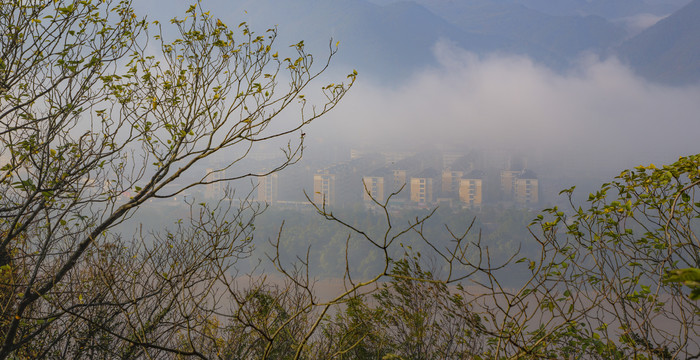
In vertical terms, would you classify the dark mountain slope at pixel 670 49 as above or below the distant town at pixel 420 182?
above

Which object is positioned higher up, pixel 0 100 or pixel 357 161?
pixel 357 161

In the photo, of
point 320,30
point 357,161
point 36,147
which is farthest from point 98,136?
point 320,30

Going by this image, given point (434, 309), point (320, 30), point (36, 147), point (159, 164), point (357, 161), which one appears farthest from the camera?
point (320, 30)

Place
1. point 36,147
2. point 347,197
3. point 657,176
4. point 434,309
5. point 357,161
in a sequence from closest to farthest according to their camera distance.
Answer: point 657,176, point 36,147, point 434,309, point 347,197, point 357,161

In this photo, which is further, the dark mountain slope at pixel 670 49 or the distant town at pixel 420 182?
the dark mountain slope at pixel 670 49

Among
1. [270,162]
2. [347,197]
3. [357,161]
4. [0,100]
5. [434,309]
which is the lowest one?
[434,309]

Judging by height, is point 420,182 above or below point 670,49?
below

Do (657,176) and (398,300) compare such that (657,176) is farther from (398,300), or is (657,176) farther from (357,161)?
(357,161)

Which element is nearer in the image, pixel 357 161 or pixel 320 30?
pixel 357 161

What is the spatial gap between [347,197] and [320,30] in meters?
56.8

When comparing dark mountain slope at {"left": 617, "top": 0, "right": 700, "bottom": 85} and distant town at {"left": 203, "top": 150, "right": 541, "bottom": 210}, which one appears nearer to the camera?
distant town at {"left": 203, "top": 150, "right": 541, "bottom": 210}

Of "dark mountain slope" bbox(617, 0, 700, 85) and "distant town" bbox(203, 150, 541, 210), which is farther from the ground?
"dark mountain slope" bbox(617, 0, 700, 85)

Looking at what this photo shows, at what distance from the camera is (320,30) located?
4122 inches

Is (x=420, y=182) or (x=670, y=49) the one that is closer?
(x=420, y=182)
